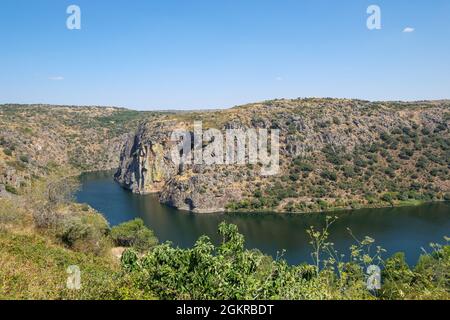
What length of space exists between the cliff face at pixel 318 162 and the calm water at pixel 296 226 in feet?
15.4

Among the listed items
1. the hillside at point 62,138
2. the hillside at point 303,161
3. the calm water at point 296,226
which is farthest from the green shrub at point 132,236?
the hillside at point 62,138

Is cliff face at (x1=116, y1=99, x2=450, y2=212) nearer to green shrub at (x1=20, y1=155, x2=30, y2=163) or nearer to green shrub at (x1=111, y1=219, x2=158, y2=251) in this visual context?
green shrub at (x1=20, y1=155, x2=30, y2=163)

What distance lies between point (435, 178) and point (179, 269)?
85.3 meters

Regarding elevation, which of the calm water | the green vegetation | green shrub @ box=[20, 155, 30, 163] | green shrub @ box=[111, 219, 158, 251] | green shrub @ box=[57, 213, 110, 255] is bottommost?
the calm water

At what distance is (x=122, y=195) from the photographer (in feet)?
311

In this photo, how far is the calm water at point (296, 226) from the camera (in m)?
51.2

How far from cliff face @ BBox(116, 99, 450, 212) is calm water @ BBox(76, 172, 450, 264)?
4.69 metres

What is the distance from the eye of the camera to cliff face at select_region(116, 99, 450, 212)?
75812 mm

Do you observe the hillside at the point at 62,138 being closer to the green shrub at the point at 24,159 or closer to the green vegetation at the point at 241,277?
the green shrub at the point at 24,159

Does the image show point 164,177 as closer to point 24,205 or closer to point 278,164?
point 278,164

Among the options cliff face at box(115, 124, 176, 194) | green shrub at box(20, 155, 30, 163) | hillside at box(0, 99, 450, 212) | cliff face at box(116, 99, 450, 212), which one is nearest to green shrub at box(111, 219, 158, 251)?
hillside at box(0, 99, 450, 212)

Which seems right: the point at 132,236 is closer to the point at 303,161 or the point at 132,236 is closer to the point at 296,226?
the point at 296,226

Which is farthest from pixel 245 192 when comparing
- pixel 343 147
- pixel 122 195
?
pixel 122 195

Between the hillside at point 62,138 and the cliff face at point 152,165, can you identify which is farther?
the cliff face at point 152,165
